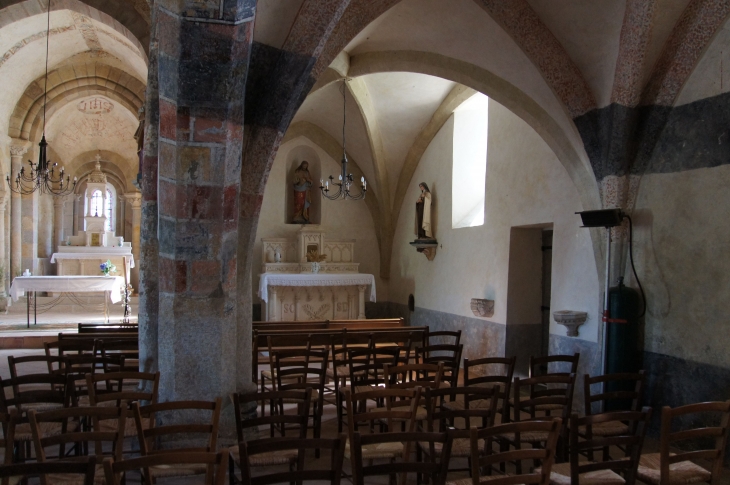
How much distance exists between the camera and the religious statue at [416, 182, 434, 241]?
11.8 m

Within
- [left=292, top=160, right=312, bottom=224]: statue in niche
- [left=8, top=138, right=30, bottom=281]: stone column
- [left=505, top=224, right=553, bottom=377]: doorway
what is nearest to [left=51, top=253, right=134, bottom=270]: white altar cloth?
[left=8, top=138, right=30, bottom=281]: stone column

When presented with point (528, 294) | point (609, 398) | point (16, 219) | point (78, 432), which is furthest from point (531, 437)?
point (16, 219)

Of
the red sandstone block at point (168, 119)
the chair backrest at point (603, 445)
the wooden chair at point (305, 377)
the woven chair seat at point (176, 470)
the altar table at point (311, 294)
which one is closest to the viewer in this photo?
the chair backrest at point (603, 445)

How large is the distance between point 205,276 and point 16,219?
12.8 meters

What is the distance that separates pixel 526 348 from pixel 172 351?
5874 mm

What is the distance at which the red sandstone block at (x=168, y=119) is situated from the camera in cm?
467

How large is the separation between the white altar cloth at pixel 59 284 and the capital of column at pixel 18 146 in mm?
4731

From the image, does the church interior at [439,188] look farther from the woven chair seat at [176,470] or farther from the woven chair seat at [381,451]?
the woven chair seat at [381,451]

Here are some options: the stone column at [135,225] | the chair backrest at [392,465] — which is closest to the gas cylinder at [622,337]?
the chair backrest at [392,465]

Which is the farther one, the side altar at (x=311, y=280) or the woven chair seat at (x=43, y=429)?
the side altar at (x=311, y=280)

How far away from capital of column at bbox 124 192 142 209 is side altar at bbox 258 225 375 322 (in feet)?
24.1

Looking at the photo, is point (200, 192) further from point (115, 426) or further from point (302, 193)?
point (302, 193)

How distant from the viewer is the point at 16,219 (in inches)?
607

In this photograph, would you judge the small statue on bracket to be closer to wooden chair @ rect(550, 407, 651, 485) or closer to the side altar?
the side altar
